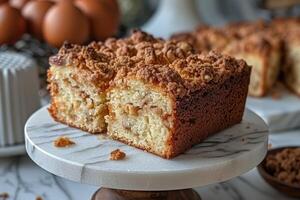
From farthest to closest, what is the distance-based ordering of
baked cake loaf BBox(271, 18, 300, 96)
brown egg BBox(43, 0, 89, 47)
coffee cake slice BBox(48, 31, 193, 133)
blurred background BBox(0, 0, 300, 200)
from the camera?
baked cake loaf BBox(271, 18, 300, 96) → brown egg BBox(43, 0, 89, 47) → blurred background BBox(0, 0, 300, 200) → coffee cake slice BBox(48, 31, 193, 133)

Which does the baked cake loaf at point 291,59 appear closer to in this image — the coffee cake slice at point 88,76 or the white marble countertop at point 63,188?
the white marble countertop at point 63,188

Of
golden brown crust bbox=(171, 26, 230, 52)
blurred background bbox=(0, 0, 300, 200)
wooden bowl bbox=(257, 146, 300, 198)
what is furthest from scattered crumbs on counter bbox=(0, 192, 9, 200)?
golden brown crust bbox=(171, 26, 230, 52)

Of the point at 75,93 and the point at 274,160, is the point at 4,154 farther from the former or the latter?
the point at 274,160

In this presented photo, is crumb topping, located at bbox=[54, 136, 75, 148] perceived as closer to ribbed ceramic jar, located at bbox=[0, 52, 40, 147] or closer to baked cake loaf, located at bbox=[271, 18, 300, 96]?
ribbed ceramic jar, located at bbox=[0, 52, 40, 147]

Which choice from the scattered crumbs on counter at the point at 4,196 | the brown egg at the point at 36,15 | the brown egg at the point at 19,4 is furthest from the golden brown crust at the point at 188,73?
the brown egg at the point at 19,4

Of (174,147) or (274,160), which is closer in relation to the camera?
(174,147)

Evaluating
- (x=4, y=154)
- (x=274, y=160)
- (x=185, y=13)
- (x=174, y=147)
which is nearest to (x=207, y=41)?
(x=185, y=13)
